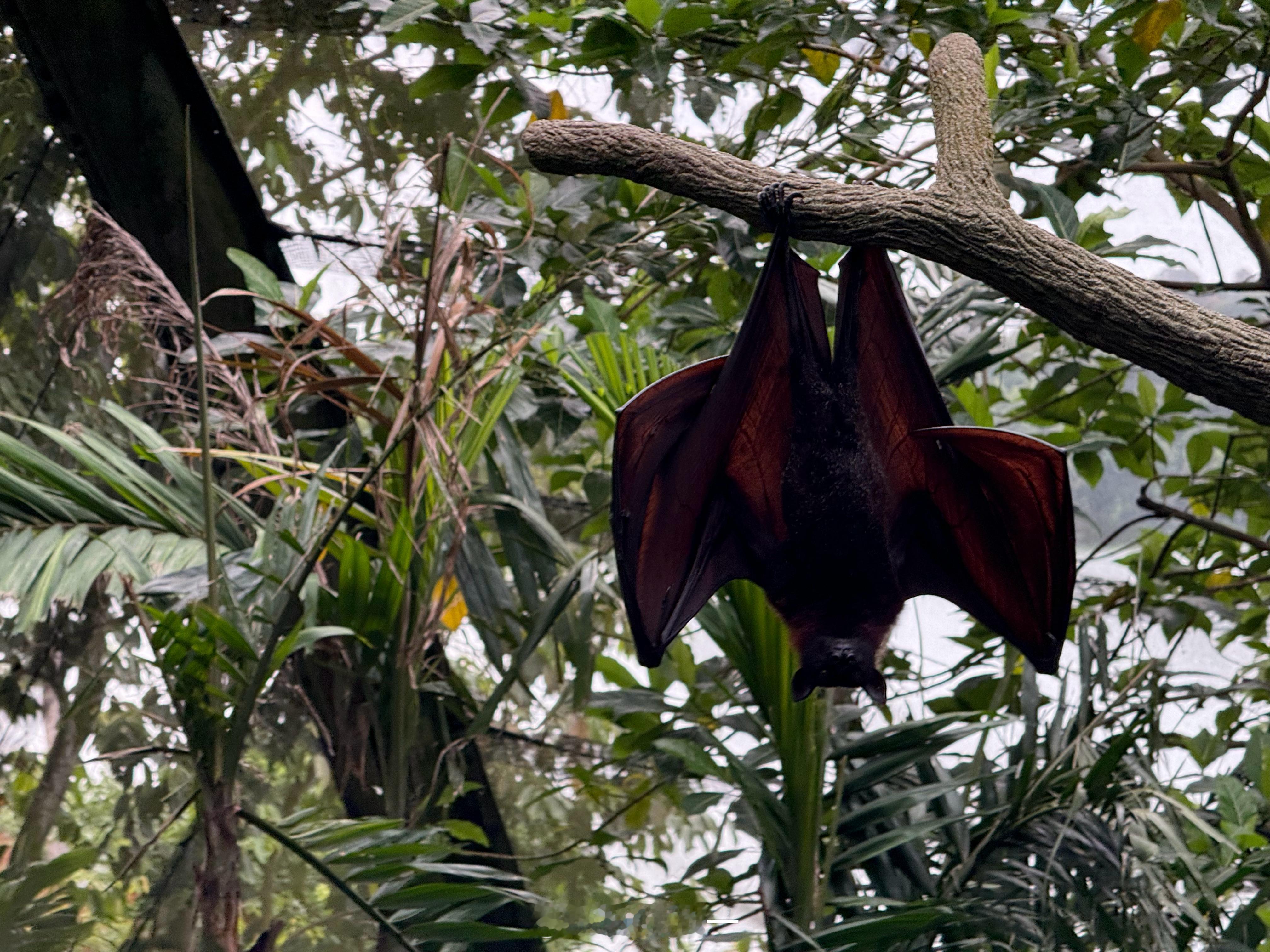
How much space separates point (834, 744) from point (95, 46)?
2.52 m

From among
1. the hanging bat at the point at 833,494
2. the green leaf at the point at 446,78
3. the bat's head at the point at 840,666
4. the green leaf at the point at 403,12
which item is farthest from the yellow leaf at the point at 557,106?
the bat's head at the point at 840,666

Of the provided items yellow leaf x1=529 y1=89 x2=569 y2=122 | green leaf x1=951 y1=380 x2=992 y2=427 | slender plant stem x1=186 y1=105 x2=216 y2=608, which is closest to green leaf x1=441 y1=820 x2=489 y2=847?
slender plant stem x1=186 y1=105 x2=216 y2=608

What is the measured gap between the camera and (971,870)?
227 cm

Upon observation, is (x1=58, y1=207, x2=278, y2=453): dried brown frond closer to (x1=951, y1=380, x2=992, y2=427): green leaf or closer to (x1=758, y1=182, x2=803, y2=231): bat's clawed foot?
(x1=758, y1=182, x2=803, y2=231): bat's clawed foot

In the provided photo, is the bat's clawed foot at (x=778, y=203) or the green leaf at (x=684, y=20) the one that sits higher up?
the green leaf at (x=684, y=20)

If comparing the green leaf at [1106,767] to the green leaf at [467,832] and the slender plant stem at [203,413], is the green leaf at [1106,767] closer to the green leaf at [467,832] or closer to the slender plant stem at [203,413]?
the green leaf at [467,832]

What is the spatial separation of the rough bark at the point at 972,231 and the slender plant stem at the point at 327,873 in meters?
1.22

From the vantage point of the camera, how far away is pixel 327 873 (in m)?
1.93

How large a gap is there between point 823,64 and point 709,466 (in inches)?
38.9

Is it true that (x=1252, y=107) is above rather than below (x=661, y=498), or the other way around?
above

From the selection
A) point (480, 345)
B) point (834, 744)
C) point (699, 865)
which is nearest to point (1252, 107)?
point (834, 744)

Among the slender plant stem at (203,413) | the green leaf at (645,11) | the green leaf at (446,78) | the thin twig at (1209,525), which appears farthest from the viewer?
the thin twig at (1209,525)

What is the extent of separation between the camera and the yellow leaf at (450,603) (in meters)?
2.37

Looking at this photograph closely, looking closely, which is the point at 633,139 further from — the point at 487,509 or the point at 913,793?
the point at 487,509
